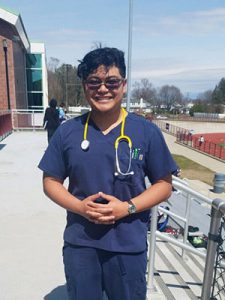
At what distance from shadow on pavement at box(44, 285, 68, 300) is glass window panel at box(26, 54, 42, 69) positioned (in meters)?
24.3

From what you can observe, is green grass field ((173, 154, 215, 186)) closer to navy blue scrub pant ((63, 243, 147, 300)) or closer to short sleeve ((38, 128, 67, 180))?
navy blue scrub pant ((63, 243, 147, 300))

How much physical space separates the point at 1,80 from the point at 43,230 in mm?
15787

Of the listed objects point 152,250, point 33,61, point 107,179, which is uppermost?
point 33,61

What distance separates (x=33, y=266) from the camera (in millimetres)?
3207

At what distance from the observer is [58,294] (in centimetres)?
277

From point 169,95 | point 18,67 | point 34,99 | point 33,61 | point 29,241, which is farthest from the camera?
point 169,95

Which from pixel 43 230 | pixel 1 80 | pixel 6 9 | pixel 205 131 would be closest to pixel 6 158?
pixel 43 230

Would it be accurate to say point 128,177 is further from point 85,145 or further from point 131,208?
point 85,145

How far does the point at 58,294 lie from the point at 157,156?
1.80 m

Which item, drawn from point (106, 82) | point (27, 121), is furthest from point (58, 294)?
point (27, 121)

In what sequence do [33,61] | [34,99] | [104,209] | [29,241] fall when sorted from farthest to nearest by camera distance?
[34,99] < [33,61] < [29,241] < [104,209]

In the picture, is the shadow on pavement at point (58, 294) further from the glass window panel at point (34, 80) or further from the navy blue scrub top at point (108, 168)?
the glass window panel at point (34, 80)

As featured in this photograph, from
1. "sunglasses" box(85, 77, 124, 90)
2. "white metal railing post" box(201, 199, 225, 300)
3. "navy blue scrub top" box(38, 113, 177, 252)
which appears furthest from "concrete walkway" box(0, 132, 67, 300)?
"sunglasses" box(85, 77, 124, 90)

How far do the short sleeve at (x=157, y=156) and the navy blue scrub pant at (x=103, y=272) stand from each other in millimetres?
465
